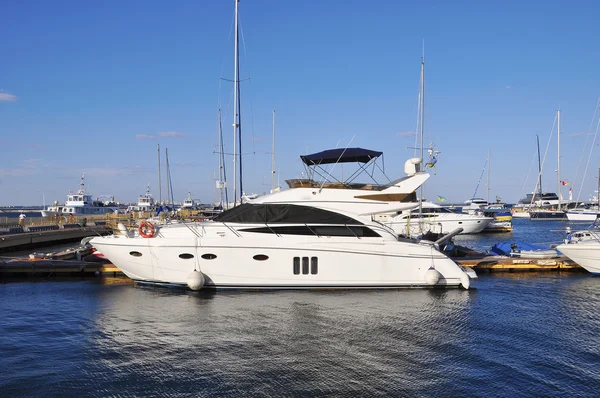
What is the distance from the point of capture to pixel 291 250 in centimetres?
1628

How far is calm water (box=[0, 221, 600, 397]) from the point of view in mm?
8758

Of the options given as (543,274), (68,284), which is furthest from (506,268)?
(68,284)

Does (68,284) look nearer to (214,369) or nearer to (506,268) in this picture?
(214,369)

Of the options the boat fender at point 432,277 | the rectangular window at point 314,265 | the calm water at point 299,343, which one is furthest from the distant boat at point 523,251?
the rectangular window at point 314,265

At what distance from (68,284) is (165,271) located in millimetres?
4573

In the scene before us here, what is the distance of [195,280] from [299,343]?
584 centimetres

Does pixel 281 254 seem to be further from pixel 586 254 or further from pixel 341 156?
pixel 586 254

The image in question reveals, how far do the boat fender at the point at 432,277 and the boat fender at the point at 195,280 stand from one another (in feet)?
25.1

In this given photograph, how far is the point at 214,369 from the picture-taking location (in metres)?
9.48

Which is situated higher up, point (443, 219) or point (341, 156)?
→ point (341, 156)

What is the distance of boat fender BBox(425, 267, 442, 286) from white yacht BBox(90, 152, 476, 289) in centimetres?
3

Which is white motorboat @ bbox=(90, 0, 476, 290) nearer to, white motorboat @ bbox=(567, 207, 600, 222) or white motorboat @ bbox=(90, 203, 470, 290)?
white motorboat @ bbox=(90, 203, 470, 290)

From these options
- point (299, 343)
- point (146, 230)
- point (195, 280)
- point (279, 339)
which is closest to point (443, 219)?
point (195, 280)

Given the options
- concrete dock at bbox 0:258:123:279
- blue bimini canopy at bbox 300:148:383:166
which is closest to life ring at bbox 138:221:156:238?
concrete dock at bbox 0:258:123:279
